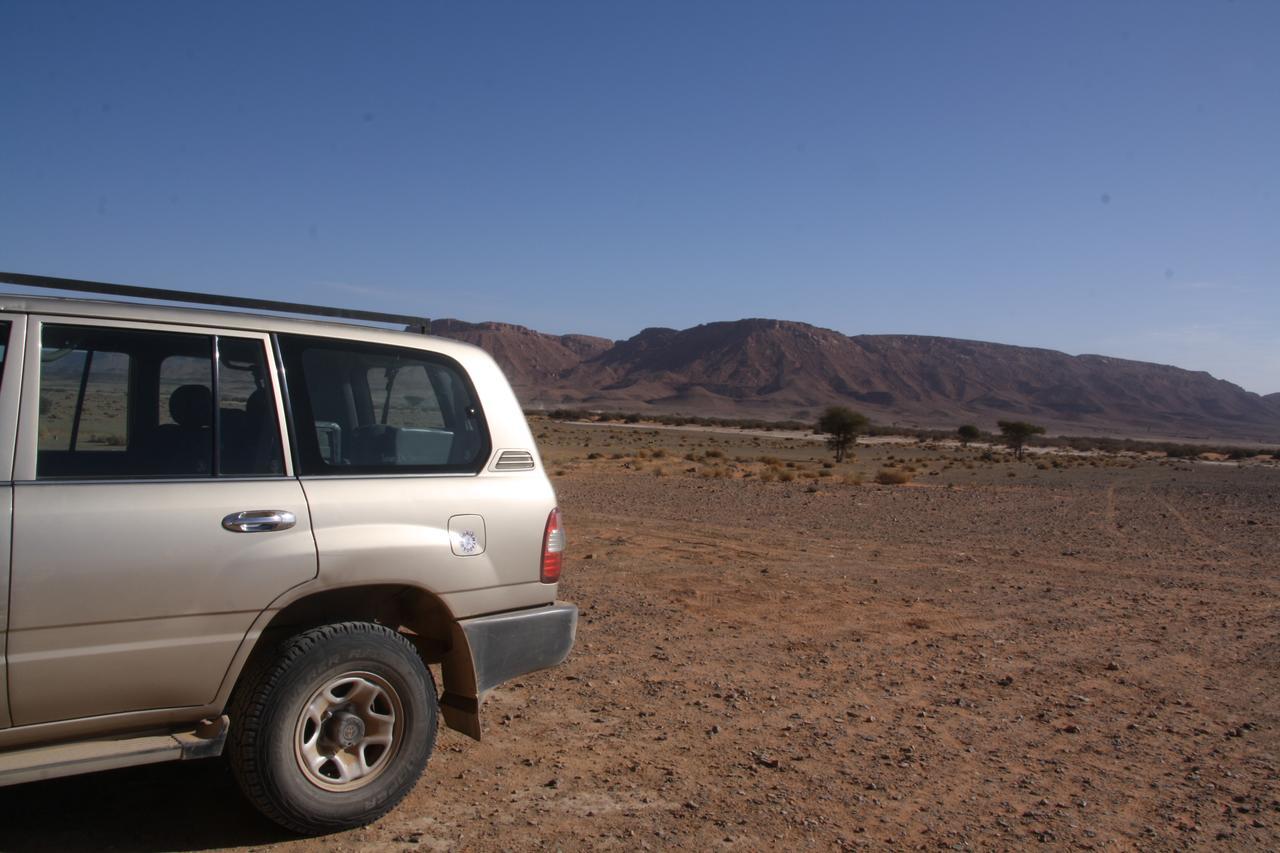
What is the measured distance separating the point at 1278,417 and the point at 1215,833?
208 metres

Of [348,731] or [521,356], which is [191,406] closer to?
[348,731]

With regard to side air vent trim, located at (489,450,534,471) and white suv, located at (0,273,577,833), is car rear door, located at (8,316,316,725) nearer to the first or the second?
white suv, located at (0,273,577,833)

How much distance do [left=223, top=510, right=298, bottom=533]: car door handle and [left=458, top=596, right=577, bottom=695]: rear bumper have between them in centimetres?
92

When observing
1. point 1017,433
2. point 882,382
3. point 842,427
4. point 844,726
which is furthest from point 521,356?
A: point 844,726

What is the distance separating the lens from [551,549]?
15.5ft

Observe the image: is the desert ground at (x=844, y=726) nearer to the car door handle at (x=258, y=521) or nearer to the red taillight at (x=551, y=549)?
the red taillight at (x=551, y=549)

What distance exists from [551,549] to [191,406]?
5.58ft

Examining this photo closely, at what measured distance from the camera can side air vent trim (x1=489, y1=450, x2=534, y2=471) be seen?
4.67 meters

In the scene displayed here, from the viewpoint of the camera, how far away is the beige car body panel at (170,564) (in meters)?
3.49

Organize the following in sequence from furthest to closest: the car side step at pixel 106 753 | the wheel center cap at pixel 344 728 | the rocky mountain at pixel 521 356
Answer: the rocky mountain at pixel 521 356
the wheel center cap at pixel 344 728
the car side step at pixel 106 753

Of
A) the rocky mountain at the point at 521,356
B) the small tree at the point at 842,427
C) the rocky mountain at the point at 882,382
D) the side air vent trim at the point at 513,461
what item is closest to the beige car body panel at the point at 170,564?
the side air vent trim at the point at 513,461

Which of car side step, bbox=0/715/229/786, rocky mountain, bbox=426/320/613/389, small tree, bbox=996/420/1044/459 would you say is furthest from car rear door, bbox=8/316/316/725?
rocky mountain, bbox=426/320/613/389

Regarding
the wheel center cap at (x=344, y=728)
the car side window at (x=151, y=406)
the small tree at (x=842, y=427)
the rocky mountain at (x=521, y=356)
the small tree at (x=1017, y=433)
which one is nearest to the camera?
the car side window at (x=151, y=406)

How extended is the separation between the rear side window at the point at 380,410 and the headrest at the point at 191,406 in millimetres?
341
